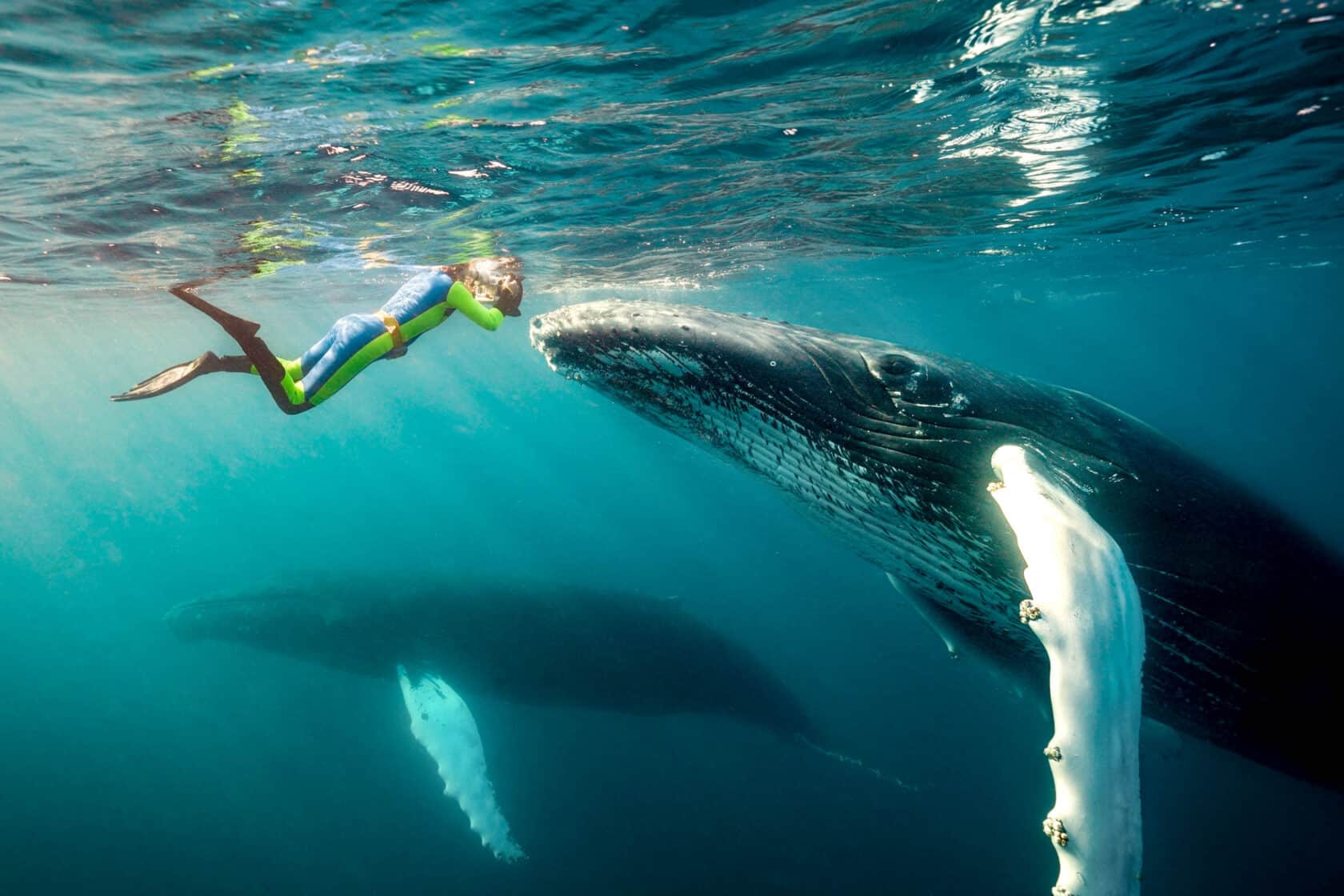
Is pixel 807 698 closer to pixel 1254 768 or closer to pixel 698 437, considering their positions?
pixel 1254 768

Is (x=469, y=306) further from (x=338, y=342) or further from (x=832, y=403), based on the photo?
(x=832, y=403)

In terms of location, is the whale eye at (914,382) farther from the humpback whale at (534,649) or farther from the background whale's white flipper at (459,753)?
the humpback whale at (534,649)

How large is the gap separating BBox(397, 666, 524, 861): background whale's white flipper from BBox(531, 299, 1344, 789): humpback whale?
376 inches

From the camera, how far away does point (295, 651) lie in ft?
46.1

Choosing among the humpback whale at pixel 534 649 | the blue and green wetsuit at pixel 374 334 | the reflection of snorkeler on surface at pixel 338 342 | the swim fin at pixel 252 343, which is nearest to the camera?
the swim fin at pixel 252 343

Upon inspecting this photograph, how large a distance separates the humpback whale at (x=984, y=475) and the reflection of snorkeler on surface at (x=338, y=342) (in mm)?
1741

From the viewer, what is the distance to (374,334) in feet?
16.3

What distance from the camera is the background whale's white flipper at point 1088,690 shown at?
224 cm

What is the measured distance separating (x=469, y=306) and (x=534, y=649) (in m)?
8.91

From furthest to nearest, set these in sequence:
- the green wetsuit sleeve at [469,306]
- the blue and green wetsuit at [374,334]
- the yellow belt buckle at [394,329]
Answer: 1. the green wetsuit sleeve at [469,306]
2. the yellow belt buckle at [394,329]
3. the blue and green wetsuit at [374,334]

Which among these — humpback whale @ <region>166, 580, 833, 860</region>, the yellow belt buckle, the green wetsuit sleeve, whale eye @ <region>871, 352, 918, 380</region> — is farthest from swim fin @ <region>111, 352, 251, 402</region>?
humpback whale @ <region>166, 580, 833, 860</region>

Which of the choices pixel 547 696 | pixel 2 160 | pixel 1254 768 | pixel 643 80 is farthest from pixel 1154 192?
pixel 2 160

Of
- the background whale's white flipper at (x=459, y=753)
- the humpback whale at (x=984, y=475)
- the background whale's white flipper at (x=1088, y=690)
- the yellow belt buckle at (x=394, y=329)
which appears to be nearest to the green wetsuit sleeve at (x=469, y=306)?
the yellow belt buckle at (x=394, y=329)

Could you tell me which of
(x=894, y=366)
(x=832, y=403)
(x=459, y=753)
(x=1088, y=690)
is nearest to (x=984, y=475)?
(x=894, y=366)
